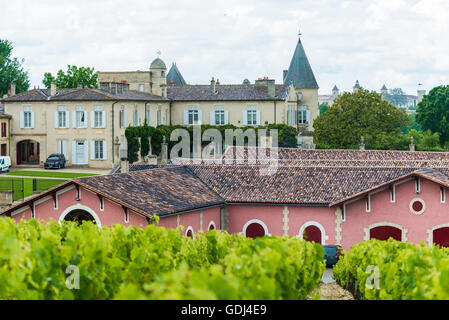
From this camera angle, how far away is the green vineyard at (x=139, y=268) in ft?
23.8

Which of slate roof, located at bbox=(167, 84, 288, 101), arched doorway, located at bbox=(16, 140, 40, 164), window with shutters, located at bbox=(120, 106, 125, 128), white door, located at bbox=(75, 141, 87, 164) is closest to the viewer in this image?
white door, located at bbox=(75, 141, 87, 164)

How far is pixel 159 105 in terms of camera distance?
5172cm

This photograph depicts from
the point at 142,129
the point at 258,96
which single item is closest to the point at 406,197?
the point at 142,129

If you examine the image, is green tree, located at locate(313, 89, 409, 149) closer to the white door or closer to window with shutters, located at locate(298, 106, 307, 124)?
window with shutters, located at locate(298, 106, 307, 124)

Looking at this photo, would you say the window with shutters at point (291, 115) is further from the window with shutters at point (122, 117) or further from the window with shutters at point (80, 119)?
the window with shutters at point (80, 119)

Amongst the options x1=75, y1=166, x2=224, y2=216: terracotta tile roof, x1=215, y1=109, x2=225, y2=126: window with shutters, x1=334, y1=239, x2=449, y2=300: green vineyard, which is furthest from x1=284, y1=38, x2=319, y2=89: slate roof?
x1=334, y1=239, x2=449, y2=300: green vineyard

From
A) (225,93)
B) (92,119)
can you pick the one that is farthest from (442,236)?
(225,93)

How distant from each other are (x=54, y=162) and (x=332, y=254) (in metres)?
24.1

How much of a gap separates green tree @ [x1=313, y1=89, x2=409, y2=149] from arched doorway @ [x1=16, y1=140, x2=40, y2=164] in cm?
2150

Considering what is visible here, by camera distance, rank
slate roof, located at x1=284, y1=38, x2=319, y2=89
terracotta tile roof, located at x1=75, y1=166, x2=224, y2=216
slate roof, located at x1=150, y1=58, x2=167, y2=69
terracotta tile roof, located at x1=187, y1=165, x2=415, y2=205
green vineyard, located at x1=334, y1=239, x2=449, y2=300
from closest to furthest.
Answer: green vineyard, located at x1=334, y1=239, x2=449, y2=300 → terracotta tile roof, located at x1=75, y1=166, x2=224, y2=216 → terracotta tile roof, located at x1=187, y1=165, x2=415, y2=205 → slate roof, located at x1=150, y1=58, x2=167, y2=69 → slate roof, located at x1=284, y1=38, x2=319, y2=89

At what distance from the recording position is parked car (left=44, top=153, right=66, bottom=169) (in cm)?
4300

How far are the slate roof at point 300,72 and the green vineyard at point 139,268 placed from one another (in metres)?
49.0
